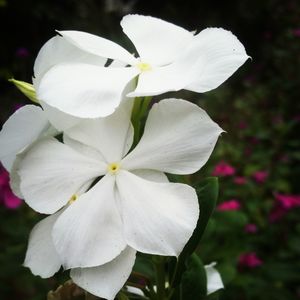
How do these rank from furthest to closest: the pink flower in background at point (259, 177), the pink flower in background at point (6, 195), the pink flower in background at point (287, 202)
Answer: the pink flower in background at point (259, 177) < the pink flower in background at point (287, 202) < the pink flower in background at point (6, 195)

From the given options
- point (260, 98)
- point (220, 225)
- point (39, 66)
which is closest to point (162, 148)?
point (39, 66)

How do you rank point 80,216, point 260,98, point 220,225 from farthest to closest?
1. point 260,98
2. point 220,225
3. point 80,216

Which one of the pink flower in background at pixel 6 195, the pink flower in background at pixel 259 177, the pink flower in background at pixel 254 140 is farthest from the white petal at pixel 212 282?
the pink flower in background at pixel 254 140

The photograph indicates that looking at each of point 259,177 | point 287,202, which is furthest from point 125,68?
point 259,177

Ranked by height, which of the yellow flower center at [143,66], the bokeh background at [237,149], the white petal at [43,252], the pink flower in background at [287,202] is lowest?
the bokeh background at [237,149]

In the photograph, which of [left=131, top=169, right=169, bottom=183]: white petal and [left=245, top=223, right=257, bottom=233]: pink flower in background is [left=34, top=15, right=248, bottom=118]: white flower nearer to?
[left=131, top=169, right=169, bottom=183]: white petal

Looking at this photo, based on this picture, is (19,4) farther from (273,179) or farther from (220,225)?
(220,225)

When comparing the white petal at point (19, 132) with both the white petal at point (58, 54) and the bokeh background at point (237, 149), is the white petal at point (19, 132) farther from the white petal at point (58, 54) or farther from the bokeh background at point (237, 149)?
the bokeh background at point (237, 149)
